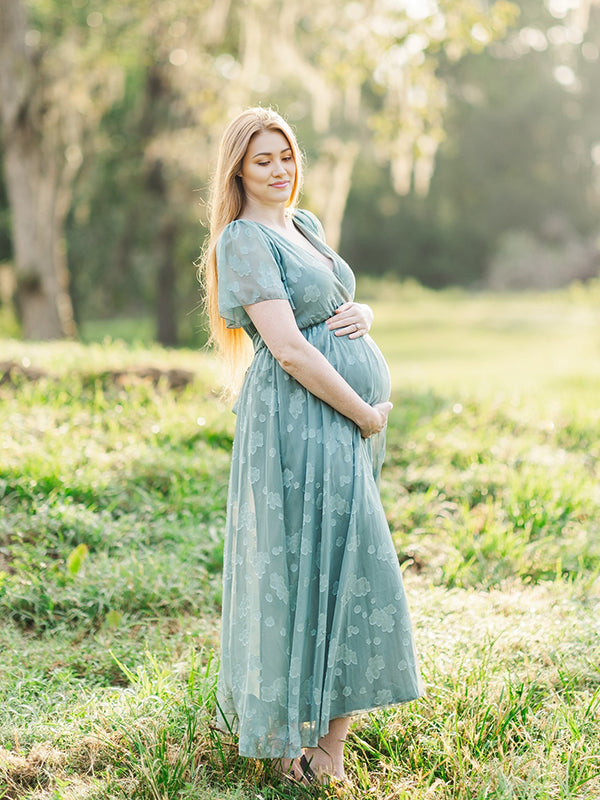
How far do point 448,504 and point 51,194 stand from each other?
372 inches

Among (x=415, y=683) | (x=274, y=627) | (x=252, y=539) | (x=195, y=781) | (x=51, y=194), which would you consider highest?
(x=51, y=194)

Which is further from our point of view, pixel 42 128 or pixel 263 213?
pixel 42 128

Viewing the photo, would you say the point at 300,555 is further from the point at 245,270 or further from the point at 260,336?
the point at 245,270

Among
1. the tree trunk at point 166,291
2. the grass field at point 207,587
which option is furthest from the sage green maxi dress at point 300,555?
the tree trunk at point 166,291

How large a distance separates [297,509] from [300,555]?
0.13 meters

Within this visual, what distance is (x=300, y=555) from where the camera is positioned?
2.61 meters

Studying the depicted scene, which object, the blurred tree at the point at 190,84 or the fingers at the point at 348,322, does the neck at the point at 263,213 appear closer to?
the fingers at the point at 348,322

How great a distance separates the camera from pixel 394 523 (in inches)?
193

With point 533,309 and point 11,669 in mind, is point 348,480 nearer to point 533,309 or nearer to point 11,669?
point 11,669

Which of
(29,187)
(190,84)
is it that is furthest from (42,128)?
(190,84)

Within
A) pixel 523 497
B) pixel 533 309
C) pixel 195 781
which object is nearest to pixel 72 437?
pixel 523 497

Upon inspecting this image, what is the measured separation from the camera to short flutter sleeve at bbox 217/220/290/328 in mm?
2572

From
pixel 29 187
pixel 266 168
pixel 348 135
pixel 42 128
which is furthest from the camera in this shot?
pixel 348 135

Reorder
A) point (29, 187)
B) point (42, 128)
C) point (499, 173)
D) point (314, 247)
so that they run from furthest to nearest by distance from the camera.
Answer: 1. point (499, 173)
2. point (42, 128)
3. point (29, 187)
4. point (314, 247)
